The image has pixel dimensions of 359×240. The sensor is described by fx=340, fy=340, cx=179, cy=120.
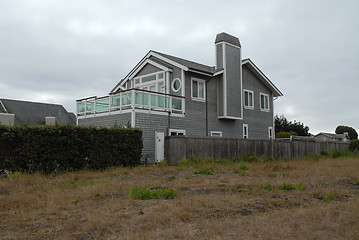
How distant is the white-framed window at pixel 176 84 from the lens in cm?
2256

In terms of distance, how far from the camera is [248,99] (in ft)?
91.3

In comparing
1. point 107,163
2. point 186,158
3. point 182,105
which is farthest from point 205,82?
point 107,163

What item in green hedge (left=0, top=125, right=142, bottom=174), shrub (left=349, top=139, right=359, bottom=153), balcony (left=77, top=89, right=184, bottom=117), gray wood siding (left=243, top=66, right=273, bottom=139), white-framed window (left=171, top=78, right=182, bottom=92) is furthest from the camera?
shrub (left=349, top=139, right=359, bottom=153)

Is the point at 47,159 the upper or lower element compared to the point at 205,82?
lower

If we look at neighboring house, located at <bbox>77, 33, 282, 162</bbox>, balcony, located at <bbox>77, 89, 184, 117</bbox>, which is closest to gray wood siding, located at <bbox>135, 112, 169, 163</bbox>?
neighboring house, located at <bbox>77, 33, 282, 162</bbox>

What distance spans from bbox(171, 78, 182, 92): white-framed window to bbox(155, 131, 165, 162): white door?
3.81 meters

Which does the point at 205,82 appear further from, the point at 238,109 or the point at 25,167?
the point at 25,167

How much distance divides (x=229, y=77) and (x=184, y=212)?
758 inches

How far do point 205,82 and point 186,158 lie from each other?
7.65 m

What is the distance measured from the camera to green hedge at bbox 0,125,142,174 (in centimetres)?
1287

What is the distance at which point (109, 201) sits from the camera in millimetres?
8055

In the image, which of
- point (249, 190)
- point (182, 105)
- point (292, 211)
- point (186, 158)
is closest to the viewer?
point (292, 211)

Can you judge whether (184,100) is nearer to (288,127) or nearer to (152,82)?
(152,82)

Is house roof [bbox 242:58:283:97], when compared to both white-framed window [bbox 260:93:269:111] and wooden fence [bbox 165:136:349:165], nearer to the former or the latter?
white-framed window [bbox 260:93:269:111]
